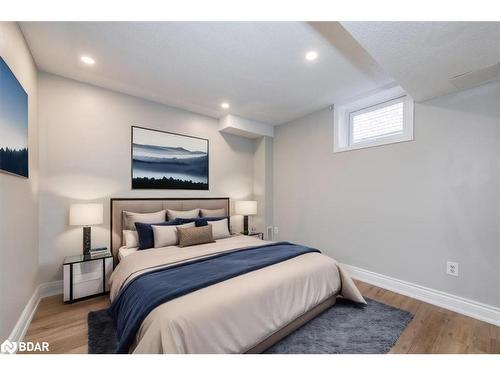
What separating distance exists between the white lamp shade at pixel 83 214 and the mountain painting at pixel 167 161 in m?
0.66

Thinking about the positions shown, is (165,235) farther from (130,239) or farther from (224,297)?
(224,297)

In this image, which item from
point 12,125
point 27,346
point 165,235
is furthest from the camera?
point 165,235

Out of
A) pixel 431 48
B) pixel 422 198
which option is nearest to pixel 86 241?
pixel 431 48

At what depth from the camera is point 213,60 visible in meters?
2.20

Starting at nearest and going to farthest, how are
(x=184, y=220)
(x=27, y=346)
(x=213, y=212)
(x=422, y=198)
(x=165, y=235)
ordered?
(x=27, y=346) → (x=422, y=198) → (x=165, y=235) → (x=184, y=220) → (x=213, y=212)

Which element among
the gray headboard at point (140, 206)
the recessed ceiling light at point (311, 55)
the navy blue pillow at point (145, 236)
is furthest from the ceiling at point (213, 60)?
the navy blue pillow at point (145, 236)

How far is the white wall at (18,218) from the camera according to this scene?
144cm

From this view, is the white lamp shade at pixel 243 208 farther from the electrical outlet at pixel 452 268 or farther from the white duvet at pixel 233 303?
the electrical outlet at pixel 452 268

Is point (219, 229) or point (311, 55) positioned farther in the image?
point (219, 229)

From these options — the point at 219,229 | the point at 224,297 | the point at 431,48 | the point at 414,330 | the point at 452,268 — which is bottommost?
the point at 414,330

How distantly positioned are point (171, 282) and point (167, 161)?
217 cm

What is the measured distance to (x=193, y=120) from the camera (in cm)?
357

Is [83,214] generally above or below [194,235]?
above
